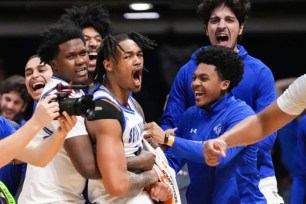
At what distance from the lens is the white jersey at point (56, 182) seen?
16.4 ft

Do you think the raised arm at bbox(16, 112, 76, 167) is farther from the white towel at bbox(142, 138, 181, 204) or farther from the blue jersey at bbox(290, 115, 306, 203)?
the blue jersey at bbox(290, 115, 306, 203)

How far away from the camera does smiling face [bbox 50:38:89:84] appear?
5211 millimetres

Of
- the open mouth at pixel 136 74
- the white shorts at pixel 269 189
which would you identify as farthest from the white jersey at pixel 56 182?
the white shorts at pixel 269 189

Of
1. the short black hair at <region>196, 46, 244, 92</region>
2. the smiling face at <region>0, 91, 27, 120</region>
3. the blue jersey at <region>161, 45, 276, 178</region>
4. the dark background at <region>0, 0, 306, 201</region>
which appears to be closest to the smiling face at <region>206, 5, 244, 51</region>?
the blue jersey at <region>161, 45, 276, 178</region>

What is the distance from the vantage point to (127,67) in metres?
5.16

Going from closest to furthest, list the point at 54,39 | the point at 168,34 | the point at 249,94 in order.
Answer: the point at 54,39
the point at 249,94
the point at 168,34

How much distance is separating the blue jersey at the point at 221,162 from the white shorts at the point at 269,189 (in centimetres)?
25

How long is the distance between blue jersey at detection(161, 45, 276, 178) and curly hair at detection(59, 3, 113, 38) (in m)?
0.55

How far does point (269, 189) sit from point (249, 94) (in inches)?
21.6

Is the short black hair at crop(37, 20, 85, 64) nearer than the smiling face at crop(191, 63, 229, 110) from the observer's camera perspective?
Yes

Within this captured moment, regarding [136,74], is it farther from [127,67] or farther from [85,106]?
[85,106]

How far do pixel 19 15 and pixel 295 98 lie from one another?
526cm

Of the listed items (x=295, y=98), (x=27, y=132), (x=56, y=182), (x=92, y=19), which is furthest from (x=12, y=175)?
(x=295, y=98)

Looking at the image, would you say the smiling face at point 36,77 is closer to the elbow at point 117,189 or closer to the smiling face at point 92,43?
the smiling face at point 92,43
